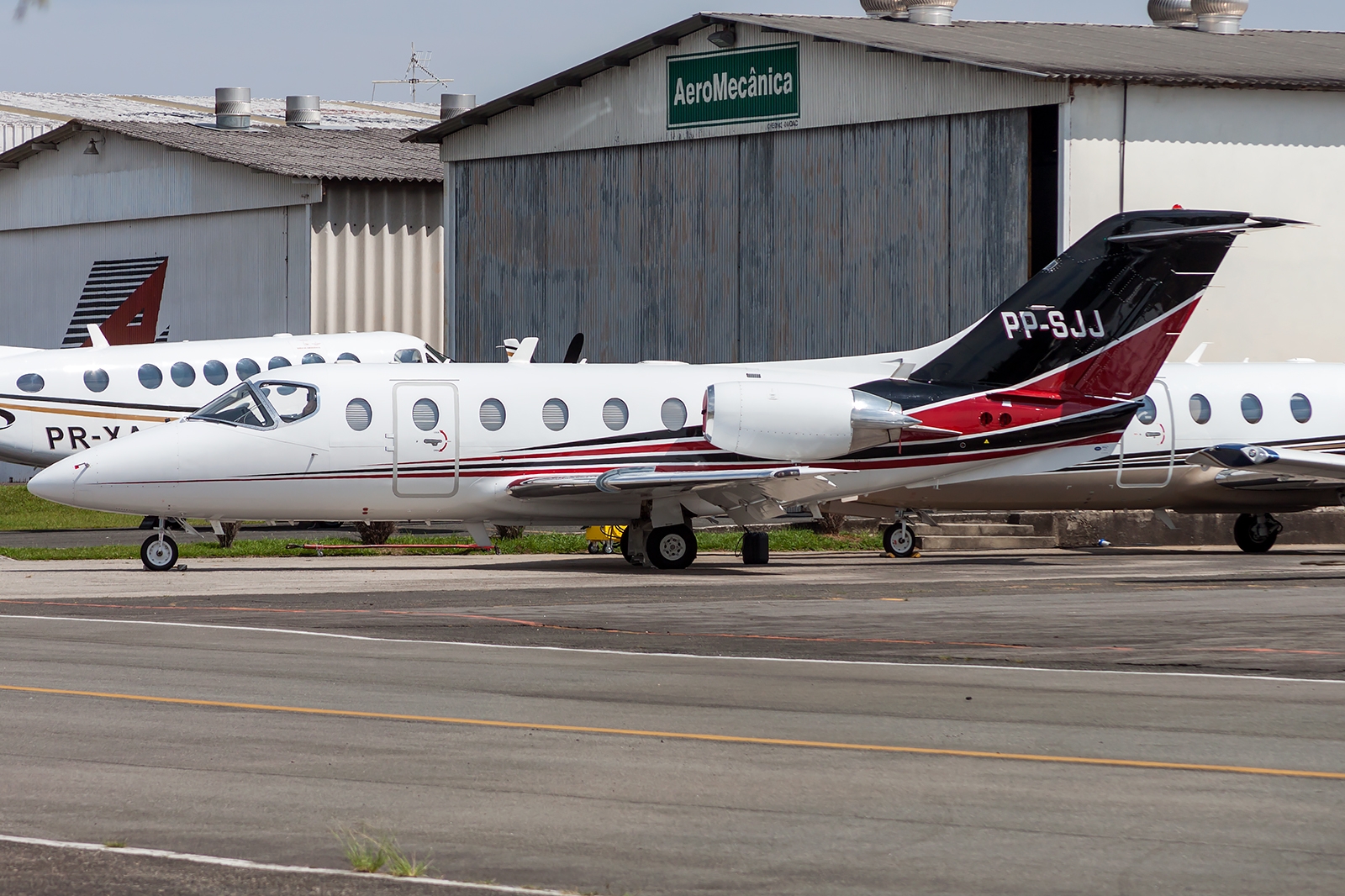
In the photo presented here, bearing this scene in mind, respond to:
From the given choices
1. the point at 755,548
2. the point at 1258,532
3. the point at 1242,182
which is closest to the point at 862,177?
the point at 1242,182

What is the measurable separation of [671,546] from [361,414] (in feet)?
15.8

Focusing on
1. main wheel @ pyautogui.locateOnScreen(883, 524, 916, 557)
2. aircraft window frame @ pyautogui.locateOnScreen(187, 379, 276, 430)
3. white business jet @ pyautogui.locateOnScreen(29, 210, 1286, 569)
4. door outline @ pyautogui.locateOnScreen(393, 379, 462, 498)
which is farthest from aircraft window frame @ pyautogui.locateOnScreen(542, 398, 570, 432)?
main wheel @ pyautogui.locateOnScreen(883, 524, 916, 557)

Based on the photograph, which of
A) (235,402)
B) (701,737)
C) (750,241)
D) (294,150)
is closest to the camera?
(701,737)

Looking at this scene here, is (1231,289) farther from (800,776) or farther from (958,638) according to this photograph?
(800,776)

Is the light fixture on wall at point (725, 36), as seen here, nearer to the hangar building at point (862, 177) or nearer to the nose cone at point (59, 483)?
the hangar building at point (862, 177)

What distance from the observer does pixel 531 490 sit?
24047 millimetres

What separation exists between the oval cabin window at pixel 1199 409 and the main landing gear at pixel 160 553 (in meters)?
16.1

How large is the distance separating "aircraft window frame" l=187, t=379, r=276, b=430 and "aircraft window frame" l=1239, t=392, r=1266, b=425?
15.7 metres

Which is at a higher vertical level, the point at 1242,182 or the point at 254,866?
the point at 1242,182

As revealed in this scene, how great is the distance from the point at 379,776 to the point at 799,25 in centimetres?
2956

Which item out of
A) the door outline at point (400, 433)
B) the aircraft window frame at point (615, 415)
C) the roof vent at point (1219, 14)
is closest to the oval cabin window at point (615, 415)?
the aircraft window frame at point (615, 415)

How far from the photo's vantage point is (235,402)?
23.8m

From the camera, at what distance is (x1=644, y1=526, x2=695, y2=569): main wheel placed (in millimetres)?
24922

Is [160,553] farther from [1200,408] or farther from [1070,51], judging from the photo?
[1070,51]
